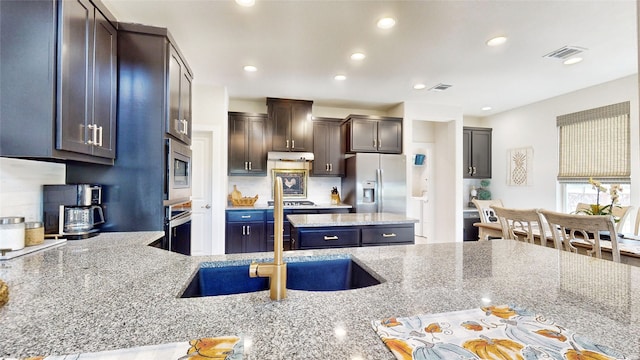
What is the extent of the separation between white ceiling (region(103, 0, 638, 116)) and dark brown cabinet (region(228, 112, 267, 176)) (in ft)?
1.39

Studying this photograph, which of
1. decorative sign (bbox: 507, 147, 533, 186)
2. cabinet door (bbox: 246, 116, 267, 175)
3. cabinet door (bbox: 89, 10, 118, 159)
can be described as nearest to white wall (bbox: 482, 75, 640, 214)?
decorative sign (bbox: 507, 147, 533, 186)

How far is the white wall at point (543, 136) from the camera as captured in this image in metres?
3.34

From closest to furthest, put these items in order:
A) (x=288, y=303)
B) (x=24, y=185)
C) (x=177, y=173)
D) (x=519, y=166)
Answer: (x=288, y=303) < (x=24, y=185) < (x=177, y=173) < (x=519, y=166)

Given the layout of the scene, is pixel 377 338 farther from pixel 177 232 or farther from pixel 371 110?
pixel 371 110

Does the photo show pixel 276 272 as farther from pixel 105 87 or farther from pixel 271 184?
pixel 271 184

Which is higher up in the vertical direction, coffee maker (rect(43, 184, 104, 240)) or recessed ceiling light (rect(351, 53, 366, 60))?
recessed ceiling light (rect(351, 53, 366, 60))

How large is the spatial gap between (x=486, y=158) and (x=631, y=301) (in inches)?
205

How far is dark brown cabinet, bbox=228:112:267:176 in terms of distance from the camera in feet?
13.9

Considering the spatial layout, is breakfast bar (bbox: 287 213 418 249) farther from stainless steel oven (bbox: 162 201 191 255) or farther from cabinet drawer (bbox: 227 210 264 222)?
cabinet drawer (bbox: 227 210 264 222)

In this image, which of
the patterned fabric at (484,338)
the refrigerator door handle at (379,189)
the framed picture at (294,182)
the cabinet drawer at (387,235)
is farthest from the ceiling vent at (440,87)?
the patterned fabric at (484,338)

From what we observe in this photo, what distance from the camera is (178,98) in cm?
217

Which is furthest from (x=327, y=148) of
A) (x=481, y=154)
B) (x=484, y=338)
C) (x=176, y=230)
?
(x=484, y=338)

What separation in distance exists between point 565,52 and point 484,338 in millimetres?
3556

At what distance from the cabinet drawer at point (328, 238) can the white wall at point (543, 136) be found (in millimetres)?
3573
